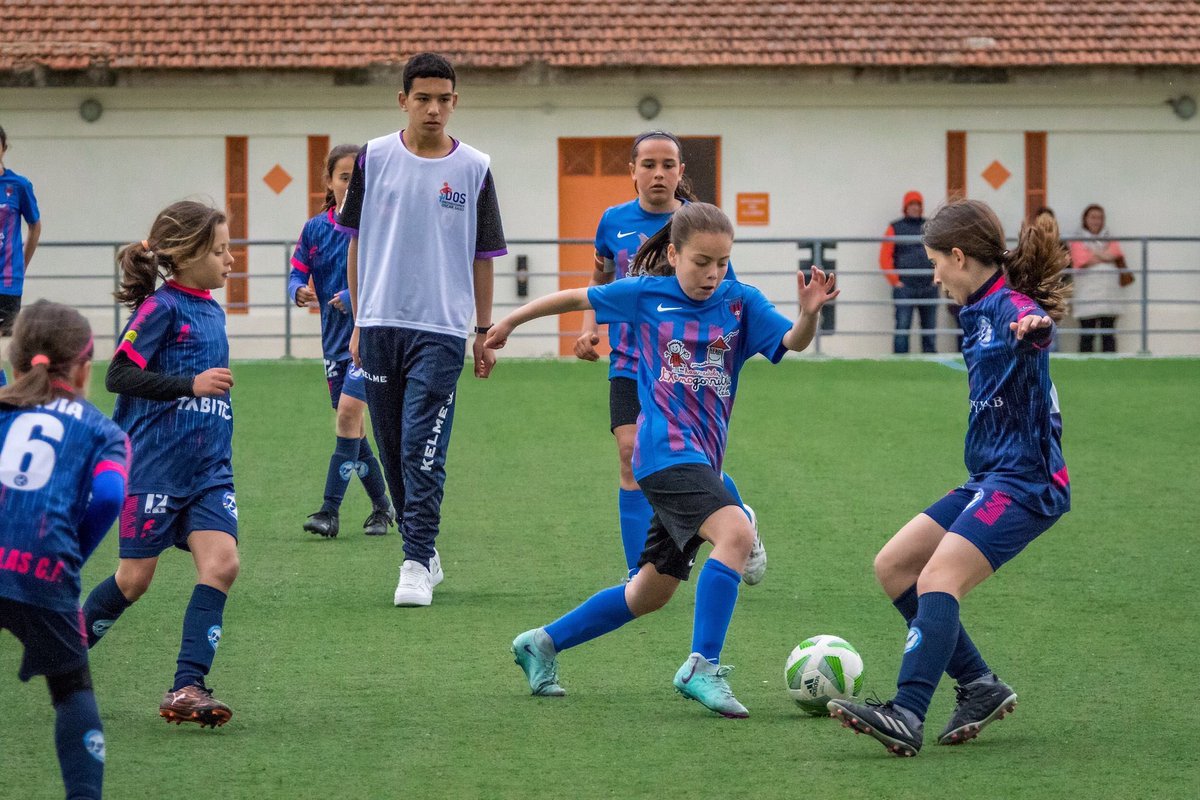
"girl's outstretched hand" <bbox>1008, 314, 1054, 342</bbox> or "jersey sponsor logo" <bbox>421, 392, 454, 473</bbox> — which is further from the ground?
"girl's outstretched hand" <bbox>1008, 314, 1054, 342</bbox>

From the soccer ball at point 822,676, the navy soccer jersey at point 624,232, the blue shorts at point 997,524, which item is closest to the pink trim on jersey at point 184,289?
the navy soccer jersey at point 624,232

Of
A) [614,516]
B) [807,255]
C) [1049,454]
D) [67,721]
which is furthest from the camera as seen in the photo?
[807,255]

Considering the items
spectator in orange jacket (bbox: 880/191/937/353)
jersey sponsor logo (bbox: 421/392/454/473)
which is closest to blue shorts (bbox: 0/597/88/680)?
jersey sponsor logo (bbox: 421/392/454/473)

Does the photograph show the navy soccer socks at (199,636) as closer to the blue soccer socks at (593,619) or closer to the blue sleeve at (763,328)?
the blue soccer socks at (593,619)

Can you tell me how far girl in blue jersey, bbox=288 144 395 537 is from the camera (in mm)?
8328

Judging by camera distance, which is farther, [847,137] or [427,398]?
[847,137]

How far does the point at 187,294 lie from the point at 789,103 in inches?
671

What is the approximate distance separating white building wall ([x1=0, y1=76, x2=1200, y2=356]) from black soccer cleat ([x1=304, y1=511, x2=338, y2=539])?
12926 millimetres

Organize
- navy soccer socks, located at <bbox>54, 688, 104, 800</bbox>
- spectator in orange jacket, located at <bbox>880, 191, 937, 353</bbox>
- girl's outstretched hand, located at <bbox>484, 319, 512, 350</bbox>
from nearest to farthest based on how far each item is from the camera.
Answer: navy soccer socks, located at <bbox>54, 688, 104, 800</bbox>
girl's outstretched hand, located at <bbox>484, 319, 512, 350</bbox>
spectator in orange jacket, located at <bbox>880, 191, 937, 353</bbox>

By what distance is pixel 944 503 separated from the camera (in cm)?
507

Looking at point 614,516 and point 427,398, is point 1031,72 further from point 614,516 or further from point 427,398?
→ point 427,398

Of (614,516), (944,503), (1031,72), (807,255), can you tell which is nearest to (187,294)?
(944,503)

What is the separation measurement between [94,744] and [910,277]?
16605mm

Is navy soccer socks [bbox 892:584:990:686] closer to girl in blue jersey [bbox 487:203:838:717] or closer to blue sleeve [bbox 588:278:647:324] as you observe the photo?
girl in blue jersey [bbox 487:203:838:717]
